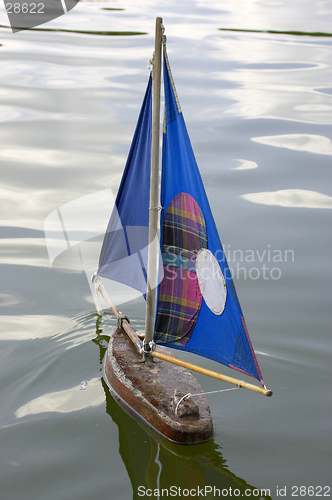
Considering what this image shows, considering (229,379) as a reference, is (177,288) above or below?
above

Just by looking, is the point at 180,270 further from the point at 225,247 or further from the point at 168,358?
the point at 225,247

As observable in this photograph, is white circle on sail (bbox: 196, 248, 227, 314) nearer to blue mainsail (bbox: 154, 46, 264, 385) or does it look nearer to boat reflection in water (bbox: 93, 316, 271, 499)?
blue mainsail (bbox: 154, 46, 264, 385)

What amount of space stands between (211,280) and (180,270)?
345 mm

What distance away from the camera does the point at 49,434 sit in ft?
18.7

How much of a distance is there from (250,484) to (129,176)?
11.6ft

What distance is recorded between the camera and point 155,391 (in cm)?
561

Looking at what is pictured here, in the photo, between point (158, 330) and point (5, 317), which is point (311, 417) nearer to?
point (158, 330)

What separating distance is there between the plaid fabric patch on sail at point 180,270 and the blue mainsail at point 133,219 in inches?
25.4

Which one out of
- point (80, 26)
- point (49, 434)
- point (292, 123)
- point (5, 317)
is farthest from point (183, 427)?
point (80, 26)
